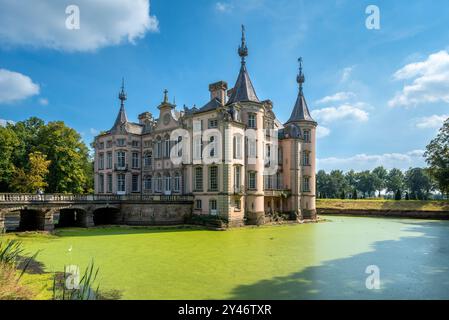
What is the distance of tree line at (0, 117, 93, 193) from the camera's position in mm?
36531

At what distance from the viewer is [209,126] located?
29156 millimetres

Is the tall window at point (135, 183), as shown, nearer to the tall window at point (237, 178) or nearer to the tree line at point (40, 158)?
the tree line at point (40, 158)

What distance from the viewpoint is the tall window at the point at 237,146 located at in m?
28.7

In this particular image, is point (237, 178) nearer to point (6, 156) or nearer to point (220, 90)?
point (220, 90)

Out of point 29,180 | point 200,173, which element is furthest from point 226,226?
point 29,180

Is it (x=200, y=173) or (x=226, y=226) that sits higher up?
(x=200, y=173)

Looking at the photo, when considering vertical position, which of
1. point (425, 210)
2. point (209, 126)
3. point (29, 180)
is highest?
point (209, 126)

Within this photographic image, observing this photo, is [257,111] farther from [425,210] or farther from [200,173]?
[425,210]

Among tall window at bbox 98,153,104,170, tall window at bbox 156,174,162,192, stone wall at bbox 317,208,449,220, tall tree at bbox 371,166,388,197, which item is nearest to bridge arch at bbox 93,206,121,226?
tall window at bbox 156,174,162,192

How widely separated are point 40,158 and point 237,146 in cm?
2296

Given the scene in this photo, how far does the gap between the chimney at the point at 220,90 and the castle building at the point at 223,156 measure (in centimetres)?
10

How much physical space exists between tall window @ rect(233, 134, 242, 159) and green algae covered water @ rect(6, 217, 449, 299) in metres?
8.92

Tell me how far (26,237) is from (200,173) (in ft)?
46.4
